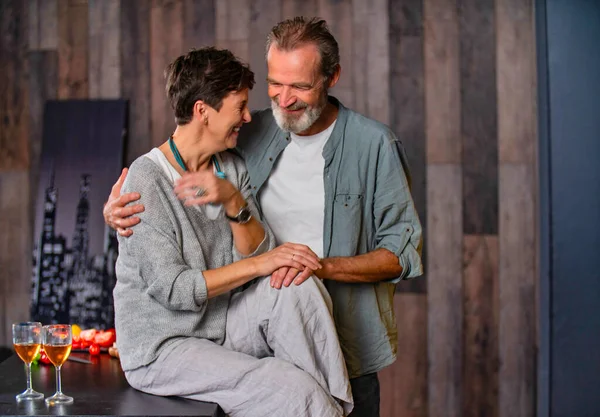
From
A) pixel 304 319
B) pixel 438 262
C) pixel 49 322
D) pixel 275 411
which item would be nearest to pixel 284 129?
pixel 304 319

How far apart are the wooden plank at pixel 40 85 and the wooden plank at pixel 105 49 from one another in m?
0.22

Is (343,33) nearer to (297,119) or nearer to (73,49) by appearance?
(73,49)

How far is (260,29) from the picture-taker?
4.58 metres

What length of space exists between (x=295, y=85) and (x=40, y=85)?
2574mm

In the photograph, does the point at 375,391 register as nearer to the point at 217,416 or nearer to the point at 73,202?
the point at 217,416

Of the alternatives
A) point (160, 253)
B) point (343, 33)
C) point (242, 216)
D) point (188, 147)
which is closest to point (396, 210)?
point (242, 216)

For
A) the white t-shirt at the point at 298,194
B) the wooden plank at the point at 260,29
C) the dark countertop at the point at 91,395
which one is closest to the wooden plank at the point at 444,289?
the wooden plank at the point at 260,29

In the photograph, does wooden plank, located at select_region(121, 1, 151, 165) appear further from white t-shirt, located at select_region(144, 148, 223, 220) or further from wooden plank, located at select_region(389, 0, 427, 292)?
white t-shirt, located at select_region(144, 148, 223, 220)

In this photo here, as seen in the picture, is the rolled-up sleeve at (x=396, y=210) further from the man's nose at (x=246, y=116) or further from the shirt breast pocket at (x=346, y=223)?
the man's nose at (x=246, y=116)

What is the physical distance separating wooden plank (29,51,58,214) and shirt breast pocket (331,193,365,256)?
100 inches

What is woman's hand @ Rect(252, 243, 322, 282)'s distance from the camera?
242cm

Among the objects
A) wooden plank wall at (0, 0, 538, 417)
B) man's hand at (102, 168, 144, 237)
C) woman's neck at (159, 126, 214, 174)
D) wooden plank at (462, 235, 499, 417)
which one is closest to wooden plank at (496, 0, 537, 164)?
wooden plank wall at (0, 0, 538, 417)

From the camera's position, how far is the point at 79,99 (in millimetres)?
4699

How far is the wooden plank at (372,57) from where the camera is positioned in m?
4.50
